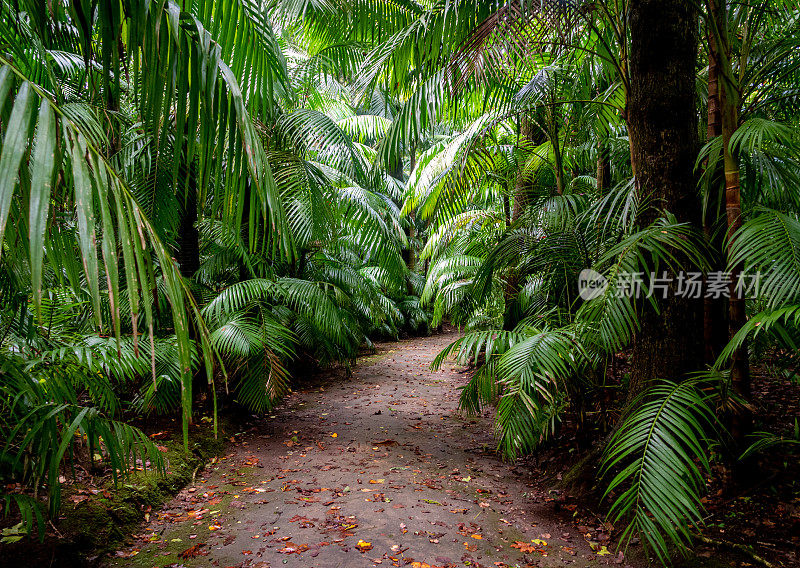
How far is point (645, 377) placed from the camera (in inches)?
116

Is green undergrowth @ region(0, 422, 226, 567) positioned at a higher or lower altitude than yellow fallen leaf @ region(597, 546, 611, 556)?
higher

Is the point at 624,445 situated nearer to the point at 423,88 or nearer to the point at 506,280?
the point at 423,88

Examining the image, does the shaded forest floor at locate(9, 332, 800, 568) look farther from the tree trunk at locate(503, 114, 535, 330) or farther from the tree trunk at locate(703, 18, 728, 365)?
the tree trunk at locate(503, 114, 535, 330)

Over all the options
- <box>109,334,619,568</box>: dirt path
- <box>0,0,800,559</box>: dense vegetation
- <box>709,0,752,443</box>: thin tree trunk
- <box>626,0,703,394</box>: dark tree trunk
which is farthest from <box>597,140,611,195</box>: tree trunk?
<box>109,334,619,568</box>: dirt path

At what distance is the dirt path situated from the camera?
2654mm

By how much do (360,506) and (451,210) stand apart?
2813mm

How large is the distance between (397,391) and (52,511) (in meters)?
5.43

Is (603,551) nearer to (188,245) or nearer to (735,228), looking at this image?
(735,228)

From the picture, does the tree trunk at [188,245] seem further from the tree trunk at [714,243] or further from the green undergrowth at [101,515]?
the tree trunk at [714,243]

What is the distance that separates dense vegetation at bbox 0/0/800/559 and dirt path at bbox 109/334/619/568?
509 millimetres

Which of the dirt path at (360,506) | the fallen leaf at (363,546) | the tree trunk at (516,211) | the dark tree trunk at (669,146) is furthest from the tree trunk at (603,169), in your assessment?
the fallen leaf at (363,546)

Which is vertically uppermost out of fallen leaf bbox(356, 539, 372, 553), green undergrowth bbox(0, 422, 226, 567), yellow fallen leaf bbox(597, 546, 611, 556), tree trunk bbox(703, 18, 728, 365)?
tree trunk bbox(703, 18, 728, 365)

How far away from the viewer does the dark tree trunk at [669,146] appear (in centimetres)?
285

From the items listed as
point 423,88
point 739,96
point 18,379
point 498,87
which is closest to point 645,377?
point 739,96
